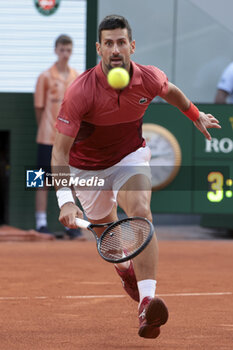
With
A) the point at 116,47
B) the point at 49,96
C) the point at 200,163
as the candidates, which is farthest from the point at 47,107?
the point at 116,47

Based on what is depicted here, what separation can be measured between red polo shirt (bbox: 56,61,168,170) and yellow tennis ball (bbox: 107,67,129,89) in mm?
165

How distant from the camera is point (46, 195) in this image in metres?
9.67

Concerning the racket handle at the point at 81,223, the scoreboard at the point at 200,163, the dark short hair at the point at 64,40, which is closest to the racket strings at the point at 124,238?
the racket handle at the point at 81,223

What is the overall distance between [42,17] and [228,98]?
98.7 inches

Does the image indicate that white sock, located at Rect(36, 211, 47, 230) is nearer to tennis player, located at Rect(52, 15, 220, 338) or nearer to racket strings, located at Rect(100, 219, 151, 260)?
tennis player, located at Rect(52, 15, 220, 338)

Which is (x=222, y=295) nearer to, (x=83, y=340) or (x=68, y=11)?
(x=83, y=340)

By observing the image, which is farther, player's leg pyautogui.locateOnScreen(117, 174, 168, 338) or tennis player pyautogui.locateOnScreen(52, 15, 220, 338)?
tennis player pyautogui.locateOnScreen(52, 15, 220, 338)

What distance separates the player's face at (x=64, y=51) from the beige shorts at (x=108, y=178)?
4.27 meters

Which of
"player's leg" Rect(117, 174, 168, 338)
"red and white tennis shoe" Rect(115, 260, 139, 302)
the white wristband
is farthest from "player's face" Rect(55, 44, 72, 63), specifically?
the white wristband

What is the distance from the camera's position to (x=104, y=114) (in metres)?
4.64

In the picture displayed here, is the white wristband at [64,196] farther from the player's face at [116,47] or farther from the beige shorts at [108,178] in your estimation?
the player's face at [116,47]

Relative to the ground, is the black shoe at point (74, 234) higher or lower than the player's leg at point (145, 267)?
lower

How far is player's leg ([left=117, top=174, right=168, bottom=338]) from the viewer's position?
4.21 metres

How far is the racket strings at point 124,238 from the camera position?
14.0ft
